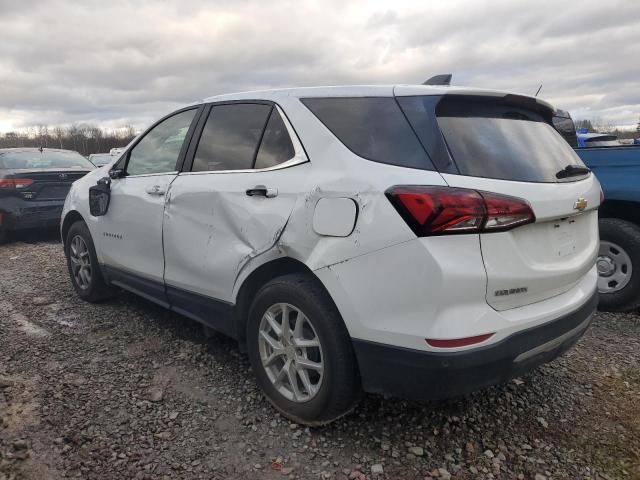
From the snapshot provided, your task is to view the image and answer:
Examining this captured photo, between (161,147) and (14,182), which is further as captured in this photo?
(14,182)

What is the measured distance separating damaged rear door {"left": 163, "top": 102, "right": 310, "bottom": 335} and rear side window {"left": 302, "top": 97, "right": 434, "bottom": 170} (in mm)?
232

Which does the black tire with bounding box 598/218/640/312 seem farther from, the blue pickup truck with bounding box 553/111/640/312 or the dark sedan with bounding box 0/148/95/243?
the dark sedan with bounding box 0/148/95/243

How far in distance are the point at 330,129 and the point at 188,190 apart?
3.75ft

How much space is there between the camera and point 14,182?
7.34 meters

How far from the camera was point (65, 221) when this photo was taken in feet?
16.3

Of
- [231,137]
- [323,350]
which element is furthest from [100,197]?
[323,350]

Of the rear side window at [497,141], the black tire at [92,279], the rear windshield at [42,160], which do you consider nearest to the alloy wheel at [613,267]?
the rear side window at [497,141]

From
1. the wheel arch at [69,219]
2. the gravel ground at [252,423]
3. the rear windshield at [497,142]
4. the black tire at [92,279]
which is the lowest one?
the gravel ground at [252,423]

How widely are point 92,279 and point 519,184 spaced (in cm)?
376

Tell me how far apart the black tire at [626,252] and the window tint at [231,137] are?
3.05 metres

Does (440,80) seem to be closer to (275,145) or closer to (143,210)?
(275,145)

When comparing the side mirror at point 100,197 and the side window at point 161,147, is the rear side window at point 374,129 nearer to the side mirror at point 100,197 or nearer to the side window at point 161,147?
the side window at point 161,147

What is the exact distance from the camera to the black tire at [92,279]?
452 centimetres

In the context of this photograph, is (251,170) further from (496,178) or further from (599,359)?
(599,359)
